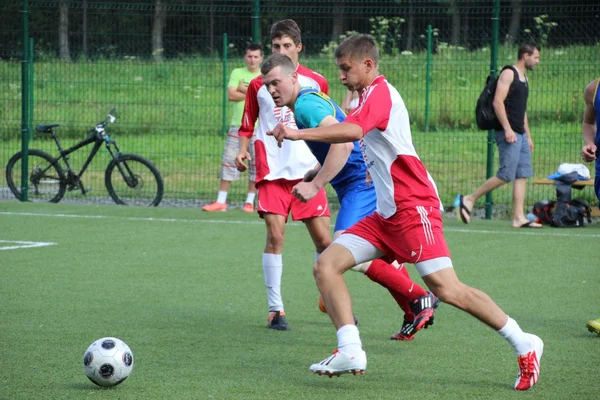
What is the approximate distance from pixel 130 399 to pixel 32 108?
408 inches

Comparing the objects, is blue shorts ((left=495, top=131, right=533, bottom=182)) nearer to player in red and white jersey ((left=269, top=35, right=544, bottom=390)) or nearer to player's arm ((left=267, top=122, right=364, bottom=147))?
player in red and white jersey ((left=269, top=35, right=544, bottom=390))

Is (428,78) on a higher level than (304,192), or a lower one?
higher

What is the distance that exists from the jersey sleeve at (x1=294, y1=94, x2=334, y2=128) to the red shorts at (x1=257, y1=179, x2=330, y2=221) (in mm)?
1009

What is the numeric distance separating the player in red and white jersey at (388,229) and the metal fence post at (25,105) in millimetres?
9690

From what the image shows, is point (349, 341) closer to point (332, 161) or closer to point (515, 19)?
point (332, 161)

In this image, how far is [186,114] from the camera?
1454cm

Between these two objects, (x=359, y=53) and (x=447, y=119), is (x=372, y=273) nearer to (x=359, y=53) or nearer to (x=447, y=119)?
(x=359, y=53)

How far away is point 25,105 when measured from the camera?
14461 mm

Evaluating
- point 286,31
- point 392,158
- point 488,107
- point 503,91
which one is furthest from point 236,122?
point 392,158

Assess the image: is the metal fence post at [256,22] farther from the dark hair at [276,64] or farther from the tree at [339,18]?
the dark hair at [276,64]

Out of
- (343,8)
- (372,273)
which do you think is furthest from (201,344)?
(343,8)

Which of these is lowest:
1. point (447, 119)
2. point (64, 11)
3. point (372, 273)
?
point (372, 273)

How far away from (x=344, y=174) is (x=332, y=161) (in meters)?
0.72

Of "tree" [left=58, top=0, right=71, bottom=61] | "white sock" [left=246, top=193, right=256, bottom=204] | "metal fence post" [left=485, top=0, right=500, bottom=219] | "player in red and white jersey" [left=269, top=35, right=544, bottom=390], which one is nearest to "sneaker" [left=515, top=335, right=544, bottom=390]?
"player in red and white jersey" [left=269, top=35, right=544, bottom=390]
